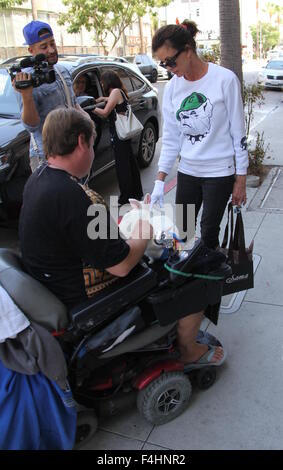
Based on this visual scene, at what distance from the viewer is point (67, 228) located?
187cm

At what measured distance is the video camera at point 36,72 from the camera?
10.6 feet

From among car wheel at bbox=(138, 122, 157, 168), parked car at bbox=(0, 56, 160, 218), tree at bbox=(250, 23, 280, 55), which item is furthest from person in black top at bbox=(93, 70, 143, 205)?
tree at bbox=(250, 23, 280, 55)

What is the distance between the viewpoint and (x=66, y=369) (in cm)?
192

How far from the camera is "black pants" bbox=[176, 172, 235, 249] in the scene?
113 inches

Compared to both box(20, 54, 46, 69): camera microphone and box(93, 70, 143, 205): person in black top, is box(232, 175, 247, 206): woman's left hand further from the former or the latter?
box(93, 70, 143, 205): person in black top

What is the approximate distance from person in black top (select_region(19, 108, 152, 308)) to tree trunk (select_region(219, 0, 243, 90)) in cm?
406

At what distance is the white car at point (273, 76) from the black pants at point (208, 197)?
16805mm

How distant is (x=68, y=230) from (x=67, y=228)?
0.4 inches

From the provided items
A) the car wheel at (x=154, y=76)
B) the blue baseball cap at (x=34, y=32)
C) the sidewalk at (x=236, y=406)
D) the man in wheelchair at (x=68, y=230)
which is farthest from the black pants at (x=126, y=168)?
the car wheel at (x=154, y=76)

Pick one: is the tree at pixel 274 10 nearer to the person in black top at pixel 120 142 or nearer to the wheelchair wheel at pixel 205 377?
the person in black top at pixel 120 142

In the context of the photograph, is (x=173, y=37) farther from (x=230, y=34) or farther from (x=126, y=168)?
(x=230, y=34)

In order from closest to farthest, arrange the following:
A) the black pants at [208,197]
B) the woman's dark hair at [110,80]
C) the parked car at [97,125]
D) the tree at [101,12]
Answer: the black pants at [208,197] < the parked car at [97,125] < the woman's dark hair at [110,80] < the tree at [101,12]
